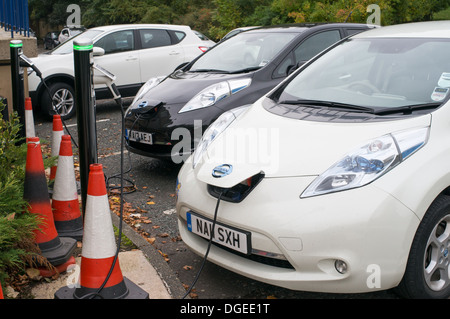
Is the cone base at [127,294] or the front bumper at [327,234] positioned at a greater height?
the front bumper at [327,234]

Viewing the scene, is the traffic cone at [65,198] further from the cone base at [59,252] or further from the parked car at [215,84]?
the parked car at [215,84]

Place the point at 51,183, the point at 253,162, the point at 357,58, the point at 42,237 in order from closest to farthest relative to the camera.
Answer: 1. the point at 253,162
2. the point at 42,237
3. the point at 357,58
4. the point at 51,183

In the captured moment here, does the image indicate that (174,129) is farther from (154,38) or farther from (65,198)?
(154,38)

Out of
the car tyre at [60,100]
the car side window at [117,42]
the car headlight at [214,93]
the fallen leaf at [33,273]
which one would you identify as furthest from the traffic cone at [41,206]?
the car side window at [117,42]

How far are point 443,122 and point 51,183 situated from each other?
3.25 metres

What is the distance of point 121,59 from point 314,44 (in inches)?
175

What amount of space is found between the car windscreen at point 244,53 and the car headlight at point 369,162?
3125 millimetres

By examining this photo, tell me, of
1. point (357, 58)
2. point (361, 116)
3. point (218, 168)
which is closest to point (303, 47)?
point (357, 58)

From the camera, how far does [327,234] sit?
106 inches

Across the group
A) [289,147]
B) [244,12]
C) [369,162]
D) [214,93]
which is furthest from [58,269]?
[244,12]

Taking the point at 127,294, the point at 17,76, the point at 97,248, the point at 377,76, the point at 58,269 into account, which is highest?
A: the point at 377,76

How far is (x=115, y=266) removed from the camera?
2.89 m

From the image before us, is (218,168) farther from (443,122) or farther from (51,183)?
(51,183)

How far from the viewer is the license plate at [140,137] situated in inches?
212
